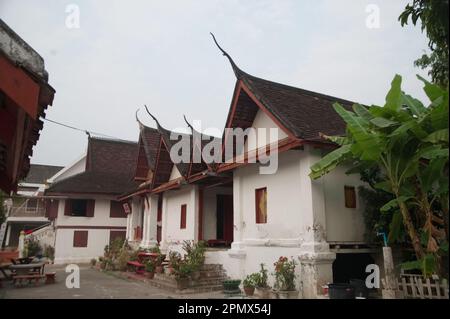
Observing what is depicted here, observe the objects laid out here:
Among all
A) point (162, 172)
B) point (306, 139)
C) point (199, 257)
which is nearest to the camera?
point (306, 139)

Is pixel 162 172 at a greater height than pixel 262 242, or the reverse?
Answer: pixel 162 172

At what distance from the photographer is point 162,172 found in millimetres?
17750

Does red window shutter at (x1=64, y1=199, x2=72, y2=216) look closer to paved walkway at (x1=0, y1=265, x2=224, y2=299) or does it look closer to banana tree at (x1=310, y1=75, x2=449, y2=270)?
paved walkway at (x1=0, y1=265, x2=224, y2=299)

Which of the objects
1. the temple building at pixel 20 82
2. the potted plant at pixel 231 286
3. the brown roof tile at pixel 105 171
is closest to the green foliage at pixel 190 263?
the potted plant at pixel 231 286

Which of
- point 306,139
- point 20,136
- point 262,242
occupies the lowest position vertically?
point 262,242

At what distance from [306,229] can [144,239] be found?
12181mm


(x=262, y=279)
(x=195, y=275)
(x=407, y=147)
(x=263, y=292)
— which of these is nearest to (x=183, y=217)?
(x=195, y=275)

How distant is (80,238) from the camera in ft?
80.6

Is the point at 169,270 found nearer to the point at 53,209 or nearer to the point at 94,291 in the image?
the point at 94,291

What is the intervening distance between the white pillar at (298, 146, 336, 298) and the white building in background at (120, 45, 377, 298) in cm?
2

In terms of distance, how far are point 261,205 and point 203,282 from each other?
3128 mm
